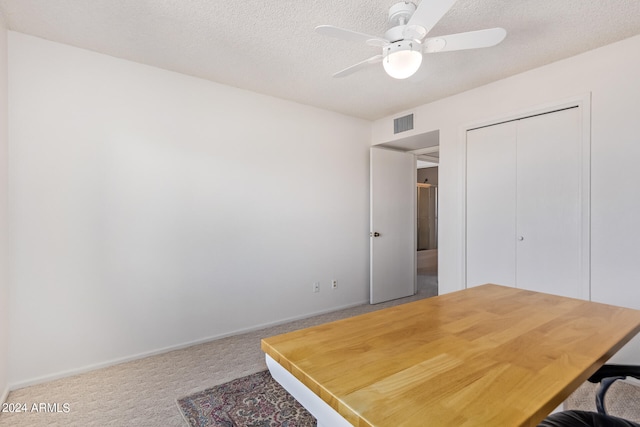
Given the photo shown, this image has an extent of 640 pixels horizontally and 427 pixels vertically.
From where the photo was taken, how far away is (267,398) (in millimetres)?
2037

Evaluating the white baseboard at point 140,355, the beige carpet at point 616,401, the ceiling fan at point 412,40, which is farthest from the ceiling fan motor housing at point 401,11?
the white baseboard at point 140,355

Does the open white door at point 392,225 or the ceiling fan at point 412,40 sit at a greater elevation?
the ceiling fan at point 412,40

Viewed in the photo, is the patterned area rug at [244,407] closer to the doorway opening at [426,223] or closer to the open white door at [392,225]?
the open white door at [392,225]

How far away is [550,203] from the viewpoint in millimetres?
2637

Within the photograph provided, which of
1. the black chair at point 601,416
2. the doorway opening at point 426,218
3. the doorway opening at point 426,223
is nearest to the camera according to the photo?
the black chair at point 601,416

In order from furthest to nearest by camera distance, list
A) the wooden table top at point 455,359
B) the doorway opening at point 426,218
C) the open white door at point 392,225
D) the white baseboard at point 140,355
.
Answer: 1. the doorway opening at point 426,218
2. the open white door at point 392,225
3. the white baseboard at point 140,355
4. the wooden table top at point 455,359

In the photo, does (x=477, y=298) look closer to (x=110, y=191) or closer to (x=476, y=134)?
(x=476, y=134)

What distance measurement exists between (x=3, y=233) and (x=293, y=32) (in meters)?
2.33

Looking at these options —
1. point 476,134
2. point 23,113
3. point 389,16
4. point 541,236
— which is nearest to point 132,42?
point 23,113

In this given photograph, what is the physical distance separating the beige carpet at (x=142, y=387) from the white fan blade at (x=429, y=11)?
2.54m

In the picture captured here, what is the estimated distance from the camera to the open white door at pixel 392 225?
13.4 feet

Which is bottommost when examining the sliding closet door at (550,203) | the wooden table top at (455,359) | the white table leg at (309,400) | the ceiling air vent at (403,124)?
the white table leg at (309,400)

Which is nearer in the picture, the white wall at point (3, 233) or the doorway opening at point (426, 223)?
the white wall at point (3, 233)

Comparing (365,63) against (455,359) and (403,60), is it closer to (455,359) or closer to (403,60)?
(403,60)
